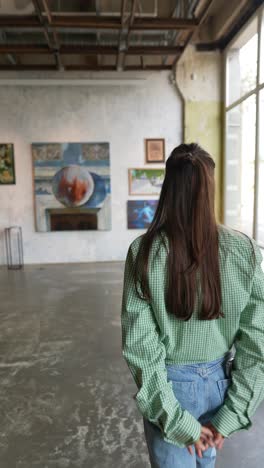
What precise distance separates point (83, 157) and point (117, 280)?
279 cm

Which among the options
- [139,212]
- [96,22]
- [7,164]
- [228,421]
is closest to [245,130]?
[139,212]

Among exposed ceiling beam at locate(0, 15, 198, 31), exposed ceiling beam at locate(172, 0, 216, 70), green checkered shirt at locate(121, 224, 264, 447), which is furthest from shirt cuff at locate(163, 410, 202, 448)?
exposed ceiling beam at locate(0, 15, 198, 31)

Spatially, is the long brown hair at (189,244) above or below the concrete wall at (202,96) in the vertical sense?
below

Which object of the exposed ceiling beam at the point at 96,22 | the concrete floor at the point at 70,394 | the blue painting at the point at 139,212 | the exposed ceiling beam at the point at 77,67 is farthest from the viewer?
the blue painting at the point at 139,212

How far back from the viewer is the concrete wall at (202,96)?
7215 millimetres

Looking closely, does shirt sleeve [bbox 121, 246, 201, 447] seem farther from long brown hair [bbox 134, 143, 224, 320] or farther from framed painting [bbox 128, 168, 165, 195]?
framed painting [bbox 128, 168, 165, 195]

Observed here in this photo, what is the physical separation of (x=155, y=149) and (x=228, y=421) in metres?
6.82

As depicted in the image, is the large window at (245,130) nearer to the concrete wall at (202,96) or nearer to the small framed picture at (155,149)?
the concrete wall at (202,96)

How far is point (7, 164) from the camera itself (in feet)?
23.6

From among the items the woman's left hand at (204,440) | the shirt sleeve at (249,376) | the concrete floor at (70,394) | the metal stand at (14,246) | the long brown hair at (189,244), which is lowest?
the concrete floor at (70,394)

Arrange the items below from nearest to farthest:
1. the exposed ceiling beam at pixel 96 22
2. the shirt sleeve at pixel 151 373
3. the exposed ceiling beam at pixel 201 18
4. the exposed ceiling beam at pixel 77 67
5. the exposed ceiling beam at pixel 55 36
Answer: the shirt sleeve at pixel 151 373 → the exposed ceiling beam at pixel 55 36 → the exposed ceiling beam at pixel 201 18 → the exposed ceiling beam at pixel 96 22 → the exposed ceiling beam at pixel 77 67

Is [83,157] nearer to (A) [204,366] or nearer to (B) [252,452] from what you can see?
(B) [252,452]

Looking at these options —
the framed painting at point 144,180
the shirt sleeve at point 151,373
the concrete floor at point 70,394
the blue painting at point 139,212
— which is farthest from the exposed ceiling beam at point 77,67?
the shirt sleeve at point 151,373

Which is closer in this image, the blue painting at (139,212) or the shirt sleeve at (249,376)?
the shirt sleeve at (249,376)
